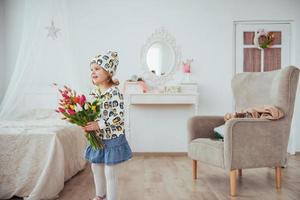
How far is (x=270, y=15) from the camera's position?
5.29 metres

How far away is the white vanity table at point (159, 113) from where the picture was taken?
17.3 ft

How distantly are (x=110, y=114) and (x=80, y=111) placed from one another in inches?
7.7

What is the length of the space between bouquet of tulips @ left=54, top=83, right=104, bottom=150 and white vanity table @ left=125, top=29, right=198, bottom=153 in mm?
3045

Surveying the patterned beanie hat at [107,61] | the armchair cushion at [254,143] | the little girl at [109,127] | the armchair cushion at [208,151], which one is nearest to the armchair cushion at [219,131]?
the armchair cushion at [208,151]

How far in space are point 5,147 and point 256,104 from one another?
2.31m

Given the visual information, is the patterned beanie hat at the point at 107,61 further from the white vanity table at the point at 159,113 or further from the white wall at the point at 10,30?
the white wall at the point at 10,30

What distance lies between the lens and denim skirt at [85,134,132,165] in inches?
86.7

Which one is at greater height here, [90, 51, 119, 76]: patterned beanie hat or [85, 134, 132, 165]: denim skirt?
[90, 51, 119, 76]: patterned beanie hat

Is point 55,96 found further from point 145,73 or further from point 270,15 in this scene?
point 270,15

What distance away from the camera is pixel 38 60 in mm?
3760

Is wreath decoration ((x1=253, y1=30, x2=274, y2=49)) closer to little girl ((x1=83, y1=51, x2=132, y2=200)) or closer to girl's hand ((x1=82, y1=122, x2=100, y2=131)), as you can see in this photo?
little girl ((x1=83, y1=51, x2=132, y2=200))

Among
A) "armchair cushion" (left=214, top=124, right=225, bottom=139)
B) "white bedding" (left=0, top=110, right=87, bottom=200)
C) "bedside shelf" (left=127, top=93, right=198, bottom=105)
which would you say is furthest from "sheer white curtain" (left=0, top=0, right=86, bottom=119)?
"armchair cushion" (left=214, top=124, right=225, bottom=139)

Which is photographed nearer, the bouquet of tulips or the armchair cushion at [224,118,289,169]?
the bouquet of tulips

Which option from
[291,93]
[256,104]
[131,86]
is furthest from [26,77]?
[291,93]
